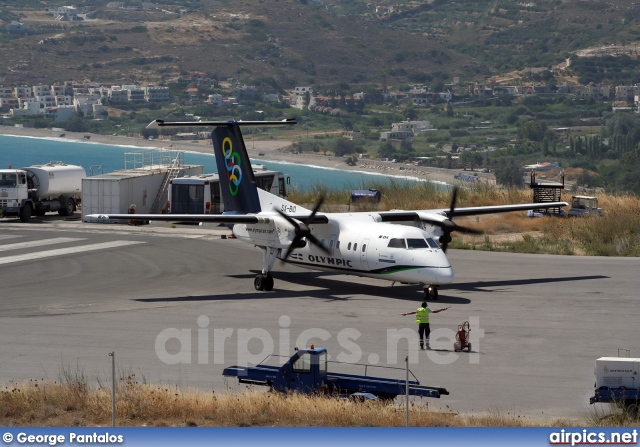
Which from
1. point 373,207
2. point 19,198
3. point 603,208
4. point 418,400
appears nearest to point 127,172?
point 19,198

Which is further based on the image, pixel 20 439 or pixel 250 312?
pixel 250 312

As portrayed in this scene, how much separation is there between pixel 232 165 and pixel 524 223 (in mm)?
21606

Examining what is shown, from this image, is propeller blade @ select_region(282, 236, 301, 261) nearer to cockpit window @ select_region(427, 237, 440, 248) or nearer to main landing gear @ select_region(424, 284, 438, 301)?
cockpit window @ select_region(427, 237, 440, 248)

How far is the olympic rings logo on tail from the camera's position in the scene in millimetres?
41344

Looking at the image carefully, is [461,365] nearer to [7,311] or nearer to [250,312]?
[250,312]

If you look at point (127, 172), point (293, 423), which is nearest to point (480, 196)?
point (127, 172)

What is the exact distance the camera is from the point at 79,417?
834 inches

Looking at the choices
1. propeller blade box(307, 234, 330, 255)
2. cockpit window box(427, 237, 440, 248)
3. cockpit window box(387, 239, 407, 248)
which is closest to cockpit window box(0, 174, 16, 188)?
propeller blade box(307, 234, 330, 255)

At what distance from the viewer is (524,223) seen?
56.7 metres

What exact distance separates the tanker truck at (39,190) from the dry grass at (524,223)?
48.3 ft

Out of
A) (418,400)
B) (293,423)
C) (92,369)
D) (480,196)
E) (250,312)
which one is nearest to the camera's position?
(293,423)

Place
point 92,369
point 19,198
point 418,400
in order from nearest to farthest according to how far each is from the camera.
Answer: point 418,400, point 92,369, point 19,198

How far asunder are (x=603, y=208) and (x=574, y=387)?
3825 cm

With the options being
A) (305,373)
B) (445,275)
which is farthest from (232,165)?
(305,373)
